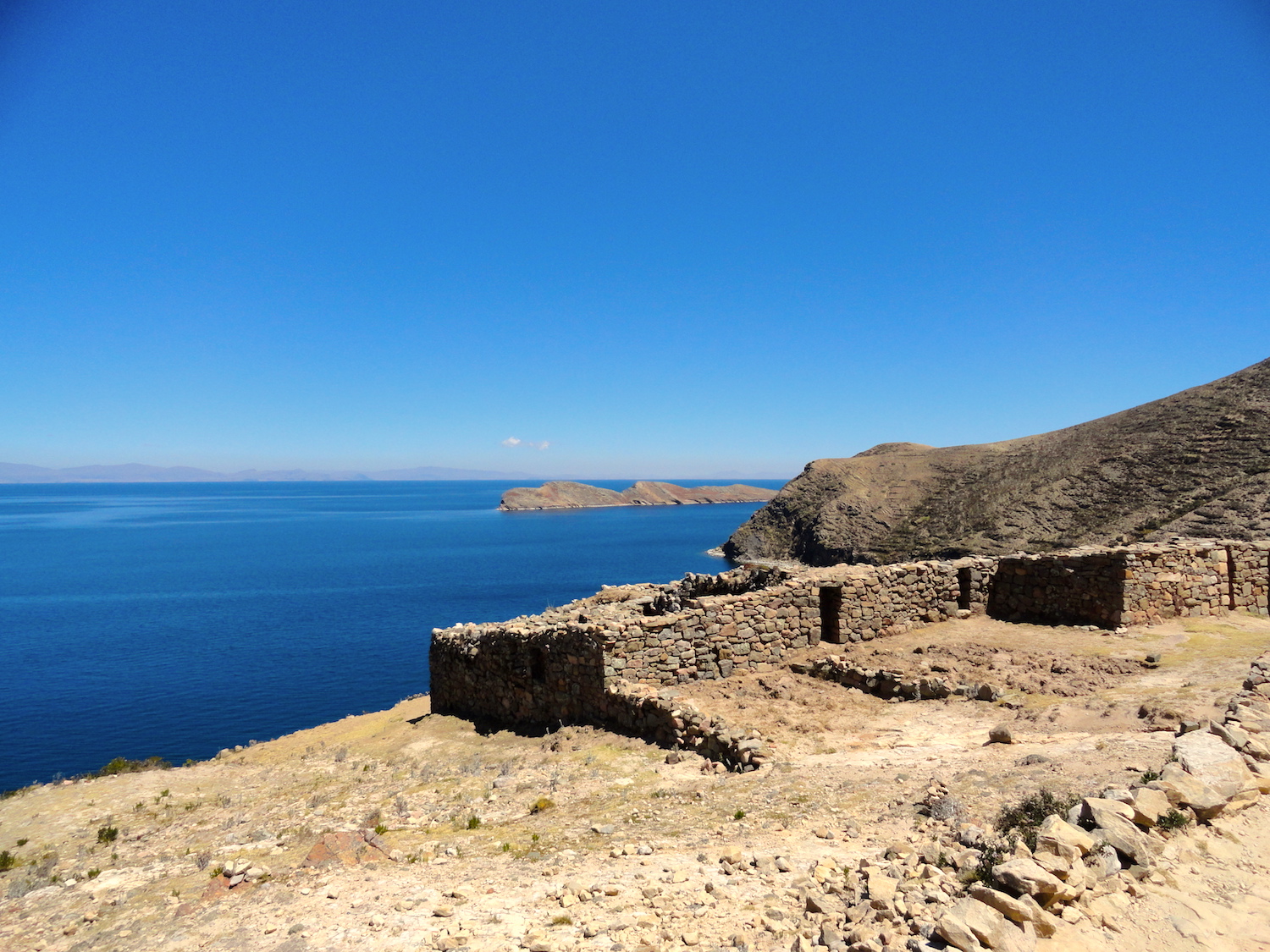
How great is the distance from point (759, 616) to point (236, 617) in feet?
182

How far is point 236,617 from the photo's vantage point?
56906mm

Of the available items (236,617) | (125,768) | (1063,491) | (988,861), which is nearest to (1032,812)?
(988,861)

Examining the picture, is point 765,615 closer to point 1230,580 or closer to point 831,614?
point 831,614

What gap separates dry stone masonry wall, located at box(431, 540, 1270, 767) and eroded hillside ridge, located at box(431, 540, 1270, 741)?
0.03m

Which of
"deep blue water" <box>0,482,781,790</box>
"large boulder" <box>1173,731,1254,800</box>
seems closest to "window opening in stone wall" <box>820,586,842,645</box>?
"large boulder" <box>1173,731,1254,800</box>

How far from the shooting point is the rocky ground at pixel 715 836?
17.7 feet

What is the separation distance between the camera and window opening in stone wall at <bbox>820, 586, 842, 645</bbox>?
53.3 ft

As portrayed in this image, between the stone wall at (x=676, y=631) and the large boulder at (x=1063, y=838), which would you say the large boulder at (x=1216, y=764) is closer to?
the large boulder at (x=1063, y=838)

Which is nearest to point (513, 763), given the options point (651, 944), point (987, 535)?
point (651, 944)

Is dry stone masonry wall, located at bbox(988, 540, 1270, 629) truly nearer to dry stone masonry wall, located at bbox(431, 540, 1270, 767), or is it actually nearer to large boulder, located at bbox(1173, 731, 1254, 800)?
dry stone masonry wall, located at bbox(431, 540, 1270, 767)

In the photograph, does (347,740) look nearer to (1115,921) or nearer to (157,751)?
(157,751)

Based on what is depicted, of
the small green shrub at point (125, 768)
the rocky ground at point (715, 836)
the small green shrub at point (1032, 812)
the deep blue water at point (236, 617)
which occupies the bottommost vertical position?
the deep blue water at point (236, 617)

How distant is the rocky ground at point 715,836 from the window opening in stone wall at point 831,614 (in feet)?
1.51

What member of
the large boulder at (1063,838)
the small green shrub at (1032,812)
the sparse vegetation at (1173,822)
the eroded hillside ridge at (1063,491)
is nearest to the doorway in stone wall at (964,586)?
the small green shrub at (1032,812)
